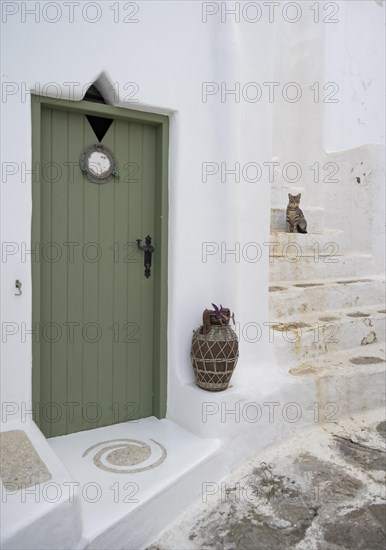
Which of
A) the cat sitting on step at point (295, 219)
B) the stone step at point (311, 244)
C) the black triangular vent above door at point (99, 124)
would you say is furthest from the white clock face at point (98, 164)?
the cat sitting on step at point (295, 219)

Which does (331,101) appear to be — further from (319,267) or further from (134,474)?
(134,474)

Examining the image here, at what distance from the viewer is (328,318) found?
172 inches

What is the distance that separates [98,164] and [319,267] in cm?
292

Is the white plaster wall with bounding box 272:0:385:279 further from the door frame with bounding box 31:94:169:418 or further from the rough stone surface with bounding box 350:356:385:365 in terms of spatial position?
the door frame with bounding box 31:94:169:418

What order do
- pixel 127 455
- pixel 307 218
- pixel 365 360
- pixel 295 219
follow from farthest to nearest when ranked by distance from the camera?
pixel 307 218 < pixel 295 219 < pixel 365 360 < pixel 127 455

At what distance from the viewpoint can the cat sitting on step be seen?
5738 millimetres

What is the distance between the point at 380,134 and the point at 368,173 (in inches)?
71.9

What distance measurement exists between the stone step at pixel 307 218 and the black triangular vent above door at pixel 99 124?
3.16 m

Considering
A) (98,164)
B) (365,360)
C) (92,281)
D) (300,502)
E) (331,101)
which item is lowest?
(300,502)

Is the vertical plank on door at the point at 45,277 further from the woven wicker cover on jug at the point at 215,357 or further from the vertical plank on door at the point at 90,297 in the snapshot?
the woven wicker cover on jug at the point at 215,357

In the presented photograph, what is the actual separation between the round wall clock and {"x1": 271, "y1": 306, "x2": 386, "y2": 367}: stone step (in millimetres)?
1773

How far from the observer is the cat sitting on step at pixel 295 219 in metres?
5.74

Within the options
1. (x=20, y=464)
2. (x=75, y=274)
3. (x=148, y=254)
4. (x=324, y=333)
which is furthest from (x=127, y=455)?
(x=324, y=333)

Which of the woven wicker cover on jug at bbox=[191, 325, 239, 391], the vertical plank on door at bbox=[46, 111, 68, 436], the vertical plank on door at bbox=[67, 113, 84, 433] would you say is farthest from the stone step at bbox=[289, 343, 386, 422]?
the vertical plank on door at bbox=[46, 111, 68, 436]
